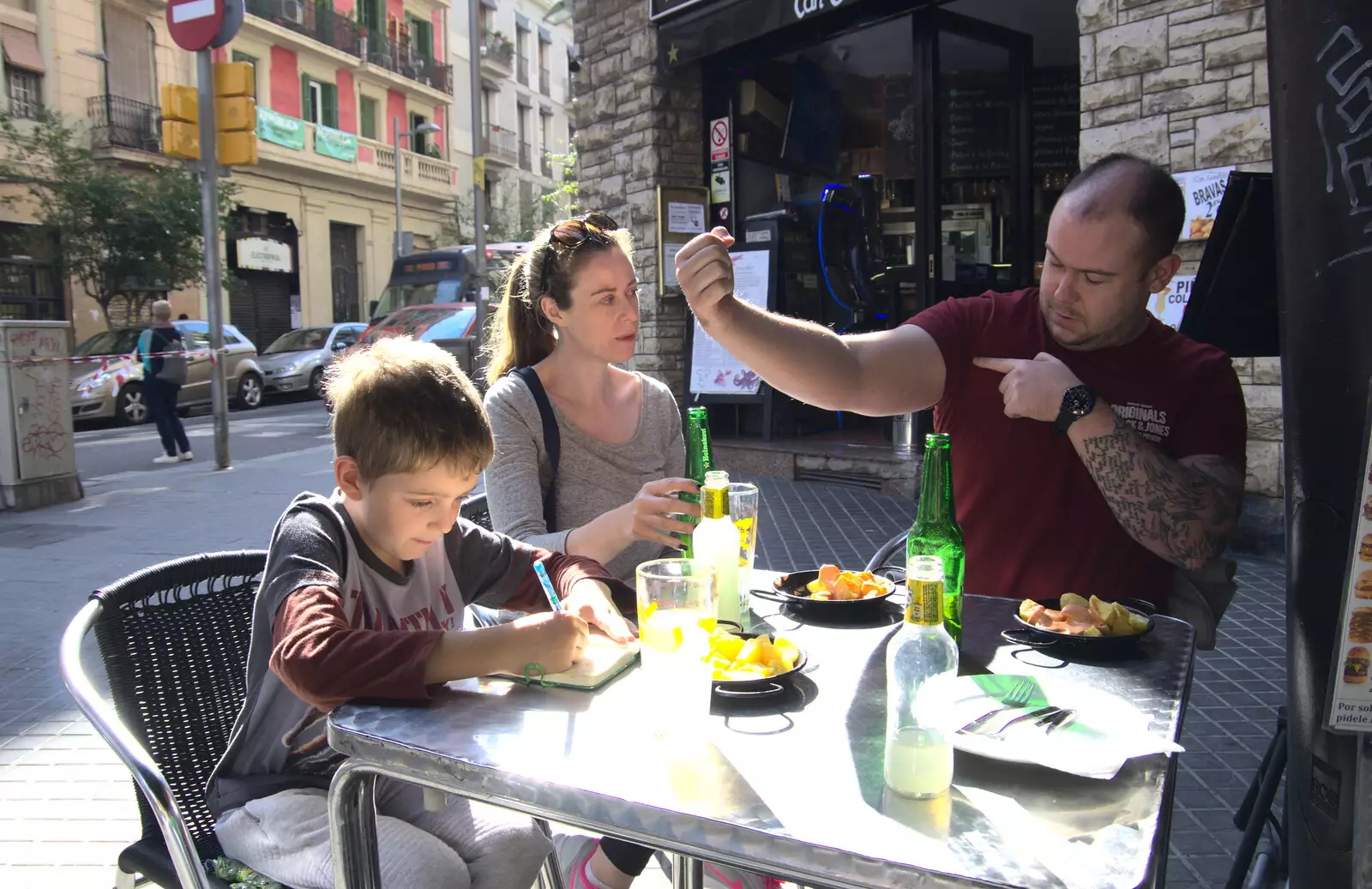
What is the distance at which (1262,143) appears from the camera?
491cm

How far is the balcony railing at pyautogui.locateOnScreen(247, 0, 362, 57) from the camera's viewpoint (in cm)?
2533

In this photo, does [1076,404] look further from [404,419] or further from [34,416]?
[34,416]

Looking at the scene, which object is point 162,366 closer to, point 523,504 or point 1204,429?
point 523,504

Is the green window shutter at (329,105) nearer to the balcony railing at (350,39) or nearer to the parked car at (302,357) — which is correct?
the balcony railing at (350,39)

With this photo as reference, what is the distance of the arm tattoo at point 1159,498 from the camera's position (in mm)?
2020

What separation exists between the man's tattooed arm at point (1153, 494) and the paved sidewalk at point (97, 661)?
3.22ft

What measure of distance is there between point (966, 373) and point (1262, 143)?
3579 mm

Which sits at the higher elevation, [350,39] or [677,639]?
[350,39]

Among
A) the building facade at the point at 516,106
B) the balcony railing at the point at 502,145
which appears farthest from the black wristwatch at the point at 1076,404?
the balcony railing at the point at 502,145

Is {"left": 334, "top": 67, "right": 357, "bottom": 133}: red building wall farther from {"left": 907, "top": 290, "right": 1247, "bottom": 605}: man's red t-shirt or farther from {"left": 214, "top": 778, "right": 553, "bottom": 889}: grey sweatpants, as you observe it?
{"left": 214, "top": 778, "right": 553, "bottom": 889}: grey sweatpants

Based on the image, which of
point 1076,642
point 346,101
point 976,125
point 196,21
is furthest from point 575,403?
point 346,101

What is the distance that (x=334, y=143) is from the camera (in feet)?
89.2

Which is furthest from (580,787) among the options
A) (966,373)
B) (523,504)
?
(966,373)

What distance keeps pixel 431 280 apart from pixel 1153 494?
15.0 metres
